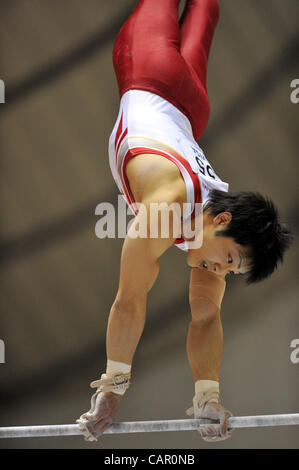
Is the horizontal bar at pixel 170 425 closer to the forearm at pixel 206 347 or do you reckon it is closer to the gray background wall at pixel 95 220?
the forearm at pixel 206 347

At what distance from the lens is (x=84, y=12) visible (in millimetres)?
3379

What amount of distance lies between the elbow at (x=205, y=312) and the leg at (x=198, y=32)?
28.4 inches

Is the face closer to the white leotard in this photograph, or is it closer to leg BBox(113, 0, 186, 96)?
the white leotard

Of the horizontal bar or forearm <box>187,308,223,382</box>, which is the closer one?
the horizontal bar

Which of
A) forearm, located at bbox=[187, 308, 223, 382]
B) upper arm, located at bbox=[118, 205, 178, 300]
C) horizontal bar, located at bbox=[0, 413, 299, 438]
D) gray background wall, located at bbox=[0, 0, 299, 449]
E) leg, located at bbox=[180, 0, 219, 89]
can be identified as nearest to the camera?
upper arm, located at bbox=[118, 205, 178, 300]

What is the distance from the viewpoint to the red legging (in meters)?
1.96

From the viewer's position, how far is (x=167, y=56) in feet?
6.47

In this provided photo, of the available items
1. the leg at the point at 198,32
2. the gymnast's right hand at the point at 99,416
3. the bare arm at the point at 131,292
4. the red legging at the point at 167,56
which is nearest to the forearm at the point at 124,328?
the bare arm at the point at 131,292

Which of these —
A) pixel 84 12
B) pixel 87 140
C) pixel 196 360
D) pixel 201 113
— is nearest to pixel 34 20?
pixel 84 12

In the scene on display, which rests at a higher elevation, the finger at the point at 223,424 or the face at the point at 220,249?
the face at the point at 220,249

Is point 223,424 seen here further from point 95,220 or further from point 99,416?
point 95,220

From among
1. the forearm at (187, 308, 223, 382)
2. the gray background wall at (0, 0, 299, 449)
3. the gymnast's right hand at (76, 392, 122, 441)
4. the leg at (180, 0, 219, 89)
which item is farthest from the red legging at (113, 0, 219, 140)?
the gray background wall at (0, 0, 299, 449)

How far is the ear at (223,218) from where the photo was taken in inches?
68.6

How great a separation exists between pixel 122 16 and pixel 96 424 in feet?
7.76
